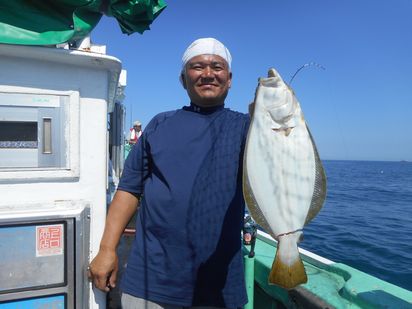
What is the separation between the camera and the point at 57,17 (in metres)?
1.85

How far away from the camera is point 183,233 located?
193 cm

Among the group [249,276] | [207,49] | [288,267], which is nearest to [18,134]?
[207,49]

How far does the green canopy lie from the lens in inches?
68.7

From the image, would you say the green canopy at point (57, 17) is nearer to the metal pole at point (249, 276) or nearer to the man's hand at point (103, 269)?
the man's hand at point (103, 269)

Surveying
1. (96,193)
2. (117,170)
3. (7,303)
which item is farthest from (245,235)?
(117,170)

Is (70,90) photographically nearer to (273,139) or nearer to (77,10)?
(77,10)

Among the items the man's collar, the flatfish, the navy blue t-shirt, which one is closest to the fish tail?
the flatfish

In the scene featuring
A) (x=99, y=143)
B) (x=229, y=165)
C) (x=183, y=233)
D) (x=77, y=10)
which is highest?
(x=77, y=10)

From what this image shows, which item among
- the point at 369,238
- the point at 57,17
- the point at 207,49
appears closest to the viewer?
the point at 57,17

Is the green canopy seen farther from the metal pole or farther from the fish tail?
the metal pole

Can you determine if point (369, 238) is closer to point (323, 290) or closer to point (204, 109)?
point (323, 290)

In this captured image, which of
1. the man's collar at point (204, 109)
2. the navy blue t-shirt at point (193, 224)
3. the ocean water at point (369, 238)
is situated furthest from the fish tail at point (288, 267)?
the ocean water at point (369, 238)

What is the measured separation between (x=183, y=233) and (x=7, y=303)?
3.41ft

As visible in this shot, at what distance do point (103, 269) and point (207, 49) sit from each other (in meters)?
1.46
